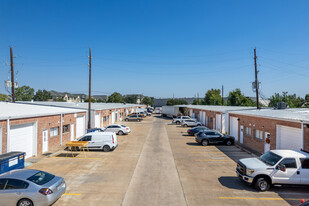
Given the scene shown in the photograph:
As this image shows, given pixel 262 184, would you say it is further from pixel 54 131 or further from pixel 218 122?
pixel 218 122

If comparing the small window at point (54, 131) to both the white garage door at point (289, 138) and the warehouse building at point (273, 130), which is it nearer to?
the warehouse building at point (273, 130)

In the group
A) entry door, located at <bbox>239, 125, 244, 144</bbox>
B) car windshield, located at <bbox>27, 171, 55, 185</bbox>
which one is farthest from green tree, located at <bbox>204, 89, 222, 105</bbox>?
car windshield, located at <bbox>27, 171, 55, 185</bbox>

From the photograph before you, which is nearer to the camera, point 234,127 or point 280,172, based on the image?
point 280,172

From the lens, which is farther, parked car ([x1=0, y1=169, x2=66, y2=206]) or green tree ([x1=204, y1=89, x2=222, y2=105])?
green tree ([x1=204, y1=89, x2=222, y2=105])

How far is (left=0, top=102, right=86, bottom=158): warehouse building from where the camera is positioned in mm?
13625

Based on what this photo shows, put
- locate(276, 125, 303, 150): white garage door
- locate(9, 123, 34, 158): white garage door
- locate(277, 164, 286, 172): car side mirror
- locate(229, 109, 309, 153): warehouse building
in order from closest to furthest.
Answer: locate(277, 164, 286, 172): car side mirror < locate(229, 109, 309, 153): warehouse building < locate(276, 125, 303, 150): white garage door < locate(9, 123, 34, 158): white garage door

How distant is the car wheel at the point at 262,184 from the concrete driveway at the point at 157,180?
0.26 m

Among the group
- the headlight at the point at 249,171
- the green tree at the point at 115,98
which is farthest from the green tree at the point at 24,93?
the headlight at the point at 249,171

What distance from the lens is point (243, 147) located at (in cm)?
2020

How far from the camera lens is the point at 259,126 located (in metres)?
18.2

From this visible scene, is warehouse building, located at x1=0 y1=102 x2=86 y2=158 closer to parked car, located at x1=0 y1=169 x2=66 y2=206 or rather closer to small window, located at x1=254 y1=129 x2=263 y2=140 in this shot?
parked car, located at x1=0 y1=169 x2=66 y2=206

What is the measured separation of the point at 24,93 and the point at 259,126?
9972 cm

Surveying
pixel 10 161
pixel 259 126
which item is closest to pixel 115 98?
pixel 259 126

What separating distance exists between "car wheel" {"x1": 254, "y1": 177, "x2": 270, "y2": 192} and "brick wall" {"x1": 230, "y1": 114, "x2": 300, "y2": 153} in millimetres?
5627
